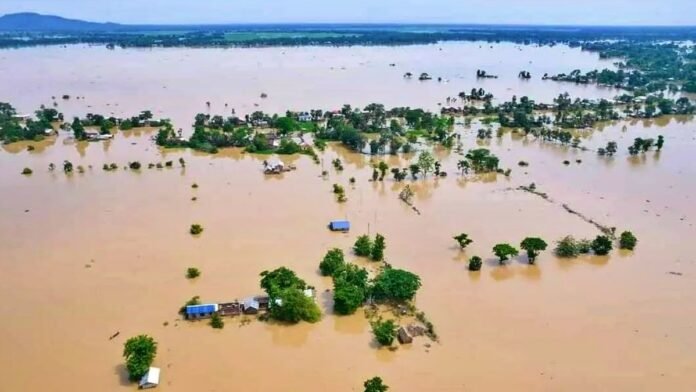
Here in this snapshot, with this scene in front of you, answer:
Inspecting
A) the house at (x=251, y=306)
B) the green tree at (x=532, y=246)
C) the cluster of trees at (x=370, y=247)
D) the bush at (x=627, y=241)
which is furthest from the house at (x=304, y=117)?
the house at (x=251, y=306)

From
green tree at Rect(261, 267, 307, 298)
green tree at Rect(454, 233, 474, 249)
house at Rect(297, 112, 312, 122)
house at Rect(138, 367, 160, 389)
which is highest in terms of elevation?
house at Rect(297, 112, 312, 122)

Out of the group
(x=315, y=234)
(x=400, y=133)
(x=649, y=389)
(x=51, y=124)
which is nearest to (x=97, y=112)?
(x=51, y=124)

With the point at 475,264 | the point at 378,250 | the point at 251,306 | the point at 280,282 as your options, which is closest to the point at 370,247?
the point at 378,250

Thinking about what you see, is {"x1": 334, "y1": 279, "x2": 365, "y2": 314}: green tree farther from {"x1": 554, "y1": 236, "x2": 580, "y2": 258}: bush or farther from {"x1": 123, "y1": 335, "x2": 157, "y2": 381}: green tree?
{"x1": 554, "y1": 236, "x2": 580, "y2": 258}: bush

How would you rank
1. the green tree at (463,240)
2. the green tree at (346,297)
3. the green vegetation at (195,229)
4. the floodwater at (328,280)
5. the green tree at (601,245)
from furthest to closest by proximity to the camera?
Answer: the green vegetation at (195,229), the green tree at (463,240), the green tree at (601,245), the green tree at (346,297), the floodwater at (328,280)

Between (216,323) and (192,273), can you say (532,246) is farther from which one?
(192,273)

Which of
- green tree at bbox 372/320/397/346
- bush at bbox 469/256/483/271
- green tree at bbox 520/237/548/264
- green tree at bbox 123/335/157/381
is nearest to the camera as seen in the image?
green tree at bbox 123/335/157/381

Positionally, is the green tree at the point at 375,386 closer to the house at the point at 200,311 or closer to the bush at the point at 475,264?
the house at the point at 200,311

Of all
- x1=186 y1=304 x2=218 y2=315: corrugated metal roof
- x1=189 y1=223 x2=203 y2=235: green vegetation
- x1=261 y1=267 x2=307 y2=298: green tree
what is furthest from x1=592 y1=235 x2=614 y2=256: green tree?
x1=189 y1=223 x2=203 y2=235: green vegetation
